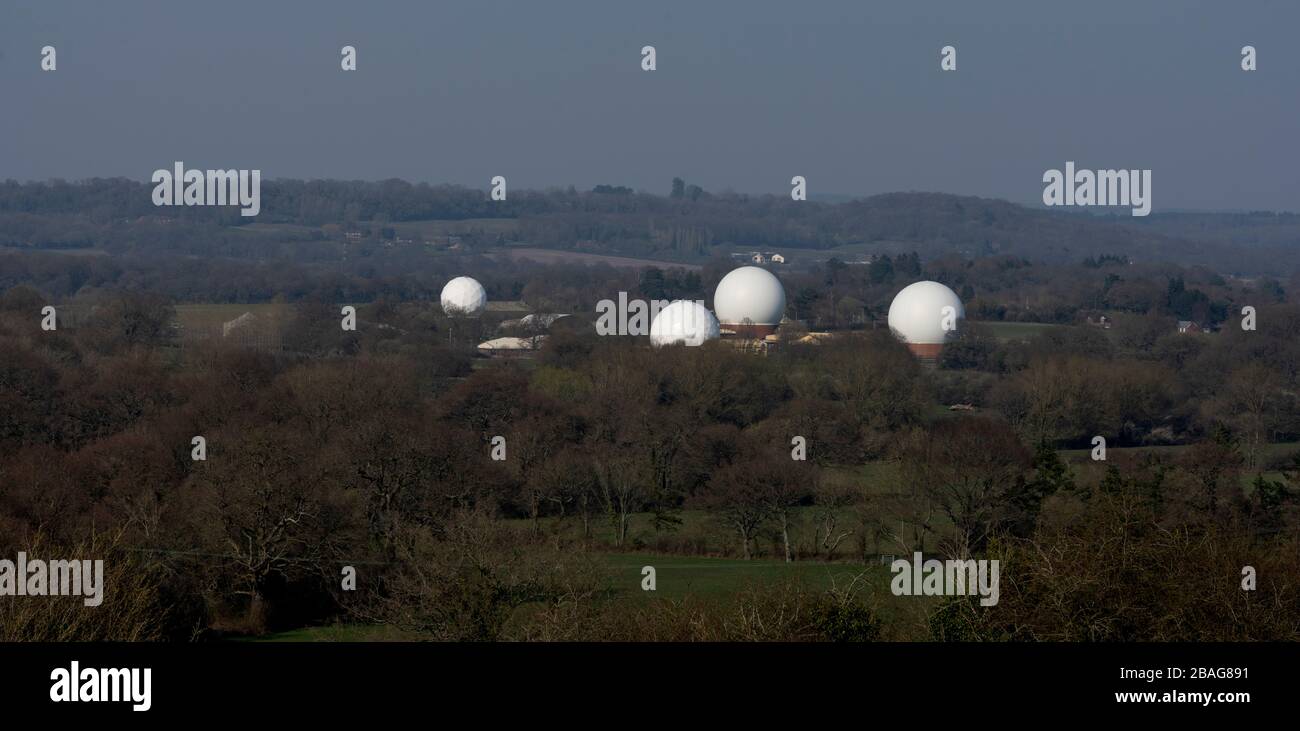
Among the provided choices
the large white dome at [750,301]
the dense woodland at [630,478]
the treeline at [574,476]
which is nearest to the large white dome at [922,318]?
the dense woodland at [630,478]

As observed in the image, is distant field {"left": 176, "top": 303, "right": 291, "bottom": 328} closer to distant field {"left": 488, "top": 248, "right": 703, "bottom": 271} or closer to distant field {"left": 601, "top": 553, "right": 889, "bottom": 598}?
distant field {"left": 601, "top": 553, "right": 889, "bottom": 598}

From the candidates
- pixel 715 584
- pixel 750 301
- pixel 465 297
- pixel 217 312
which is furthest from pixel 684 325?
pixel 715 584

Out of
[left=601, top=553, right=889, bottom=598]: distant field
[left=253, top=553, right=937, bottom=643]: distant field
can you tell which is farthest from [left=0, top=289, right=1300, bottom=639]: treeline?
[left=601, top=553, right=889, bottom=598]: distant field

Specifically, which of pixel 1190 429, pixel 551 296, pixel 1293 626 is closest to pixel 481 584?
pixel 1293 626

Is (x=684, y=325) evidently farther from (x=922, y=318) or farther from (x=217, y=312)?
(x=217, y=312)
